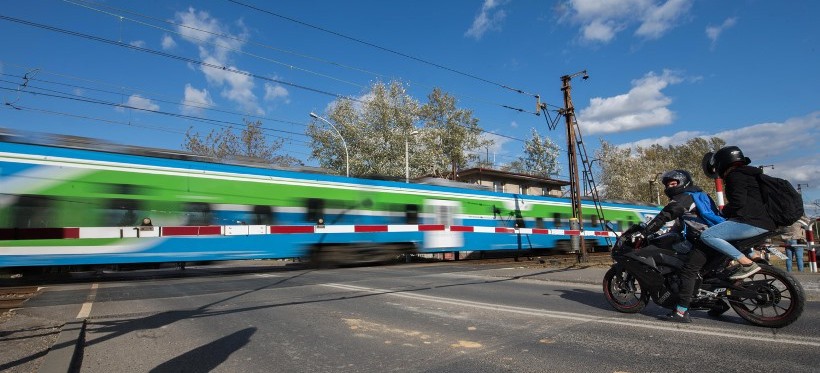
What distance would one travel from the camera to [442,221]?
18656 millimetres

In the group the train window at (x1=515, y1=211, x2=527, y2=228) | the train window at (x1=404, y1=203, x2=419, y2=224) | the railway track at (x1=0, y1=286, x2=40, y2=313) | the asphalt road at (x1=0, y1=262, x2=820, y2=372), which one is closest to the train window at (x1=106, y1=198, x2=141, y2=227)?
the railway track at (x1=0, y1=286, x2=40, y2=313)

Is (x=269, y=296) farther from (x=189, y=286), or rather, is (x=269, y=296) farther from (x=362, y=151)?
(x=362, y=151)

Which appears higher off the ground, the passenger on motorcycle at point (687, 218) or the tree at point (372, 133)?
the tree at point (372, 133)

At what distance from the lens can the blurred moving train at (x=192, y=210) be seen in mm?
10547

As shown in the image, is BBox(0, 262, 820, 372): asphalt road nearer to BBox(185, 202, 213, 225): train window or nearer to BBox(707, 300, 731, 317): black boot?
BBox(707, 300, 731, 317): black boot

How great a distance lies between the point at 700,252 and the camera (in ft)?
16.3

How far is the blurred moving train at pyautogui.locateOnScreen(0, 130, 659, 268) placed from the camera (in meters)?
10.5

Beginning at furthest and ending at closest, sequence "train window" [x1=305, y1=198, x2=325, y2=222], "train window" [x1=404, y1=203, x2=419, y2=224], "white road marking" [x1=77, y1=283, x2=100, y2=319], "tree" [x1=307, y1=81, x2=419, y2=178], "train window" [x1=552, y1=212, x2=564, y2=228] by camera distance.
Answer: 1. "tree" [x1=307, y1=81, x2=419, y2=178]
2. "train window" [x1=552, y1=212, x2=564, y2=228]
3. "train window" [x1=404, y1=203, x2=419, y2=224]
4. "train window" [x1=305, y1=198, x2=325, y2=222]
5. "white road marking" [x1=77, y1=283, x2=100, y2=319]

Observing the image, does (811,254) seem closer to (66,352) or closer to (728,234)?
(728,234)

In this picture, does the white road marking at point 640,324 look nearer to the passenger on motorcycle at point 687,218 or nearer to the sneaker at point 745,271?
the passenger on motorcycle at point 687,218

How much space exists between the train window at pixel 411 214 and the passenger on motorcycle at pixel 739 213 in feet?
43.0

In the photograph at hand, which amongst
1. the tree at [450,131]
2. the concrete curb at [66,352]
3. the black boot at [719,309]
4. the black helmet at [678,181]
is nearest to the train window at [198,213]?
the concrete curb at [66,352]

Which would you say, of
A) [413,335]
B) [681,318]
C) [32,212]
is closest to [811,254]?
[681,318]

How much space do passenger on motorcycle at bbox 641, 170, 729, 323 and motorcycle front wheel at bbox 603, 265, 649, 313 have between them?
0.53 metres
